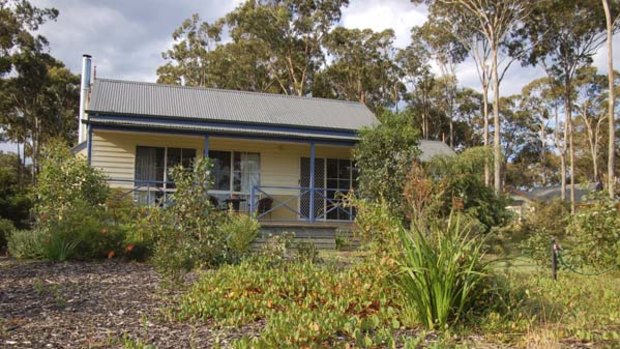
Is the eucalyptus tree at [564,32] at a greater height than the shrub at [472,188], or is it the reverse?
the eucalyptus tree at [564,32]

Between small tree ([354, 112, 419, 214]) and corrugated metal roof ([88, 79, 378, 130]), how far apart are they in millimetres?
2233

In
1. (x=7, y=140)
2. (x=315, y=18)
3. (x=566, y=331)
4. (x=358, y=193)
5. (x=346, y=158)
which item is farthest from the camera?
(x=7, y=140)

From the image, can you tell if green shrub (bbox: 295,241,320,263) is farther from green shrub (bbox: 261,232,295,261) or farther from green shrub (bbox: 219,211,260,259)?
green shrub (bbox: 219,211,260,259)

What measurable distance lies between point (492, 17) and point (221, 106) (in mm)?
18550

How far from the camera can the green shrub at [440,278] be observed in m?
4.51

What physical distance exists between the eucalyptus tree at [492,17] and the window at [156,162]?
17528mm

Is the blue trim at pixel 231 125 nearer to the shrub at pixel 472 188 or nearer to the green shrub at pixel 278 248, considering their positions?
the shrub at pixel 472 188

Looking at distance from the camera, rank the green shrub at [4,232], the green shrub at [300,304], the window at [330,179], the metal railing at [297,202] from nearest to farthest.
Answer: the green shrub at [300,304], the green shrub at [4,232], the metal railing at [297,202], the window at [330,179]

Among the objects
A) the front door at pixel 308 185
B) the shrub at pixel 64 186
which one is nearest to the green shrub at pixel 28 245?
the shrub at pixel 64 186

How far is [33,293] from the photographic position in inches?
241

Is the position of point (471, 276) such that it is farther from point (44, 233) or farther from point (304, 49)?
point (304, 49)

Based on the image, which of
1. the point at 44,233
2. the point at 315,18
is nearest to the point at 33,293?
the point at 44,233

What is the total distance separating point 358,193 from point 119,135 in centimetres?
725

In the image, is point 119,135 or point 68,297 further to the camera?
point 119,135
